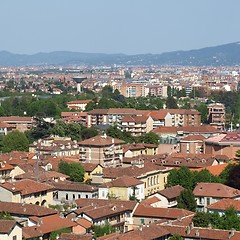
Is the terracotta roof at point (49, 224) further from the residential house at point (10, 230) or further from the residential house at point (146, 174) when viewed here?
the residential house at point (146, 174)

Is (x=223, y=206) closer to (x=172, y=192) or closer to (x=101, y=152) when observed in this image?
(x=172, y=192)

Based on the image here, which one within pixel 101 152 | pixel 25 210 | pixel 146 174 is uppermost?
pixel 25 210

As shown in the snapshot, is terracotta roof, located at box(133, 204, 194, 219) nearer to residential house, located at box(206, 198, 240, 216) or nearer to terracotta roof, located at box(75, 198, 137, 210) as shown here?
terracotta roof, located at box(75, 198, 137, 210)

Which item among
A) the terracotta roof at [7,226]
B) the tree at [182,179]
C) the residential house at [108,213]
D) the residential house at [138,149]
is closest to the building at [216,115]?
the residential house at [138,149]

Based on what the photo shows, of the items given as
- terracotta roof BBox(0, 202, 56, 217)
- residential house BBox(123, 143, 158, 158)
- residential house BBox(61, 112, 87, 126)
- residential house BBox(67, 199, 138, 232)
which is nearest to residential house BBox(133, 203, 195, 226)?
residential house BBox(67, 199, 138, 232)

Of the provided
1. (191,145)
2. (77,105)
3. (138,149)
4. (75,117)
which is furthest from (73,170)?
(77,105)

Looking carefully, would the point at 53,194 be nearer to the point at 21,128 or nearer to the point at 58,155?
the point at 58,155
